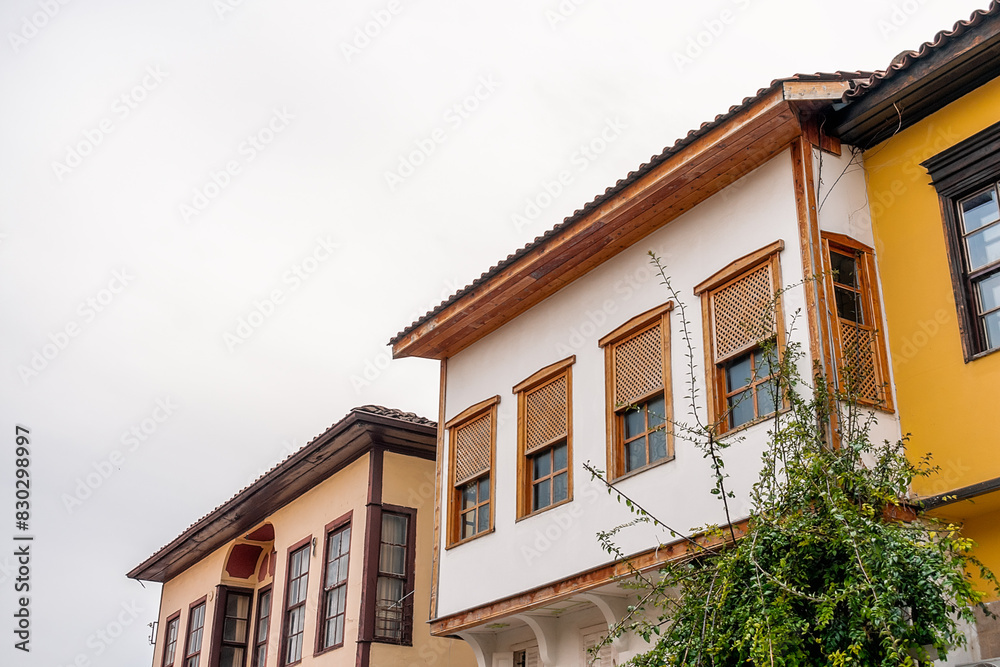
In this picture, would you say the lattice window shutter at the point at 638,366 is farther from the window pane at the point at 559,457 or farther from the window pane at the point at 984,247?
the window pane at the point at 984,247

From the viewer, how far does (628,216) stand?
10781 millimetres

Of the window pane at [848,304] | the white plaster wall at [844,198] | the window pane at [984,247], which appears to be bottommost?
the window pane at [848,304]

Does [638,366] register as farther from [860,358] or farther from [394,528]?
[394,528]

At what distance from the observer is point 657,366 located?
34.1ft

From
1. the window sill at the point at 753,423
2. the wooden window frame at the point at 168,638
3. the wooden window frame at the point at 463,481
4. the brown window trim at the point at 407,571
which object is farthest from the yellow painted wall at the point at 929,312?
the wooden window frame at the point at 168,638

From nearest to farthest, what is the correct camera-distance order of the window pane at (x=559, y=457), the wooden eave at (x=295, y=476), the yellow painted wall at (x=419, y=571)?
the window pane at (x=559, y=457) → the yellow painted wall at (x=419, y=571) → the wooden eave at (x=295, y=476)

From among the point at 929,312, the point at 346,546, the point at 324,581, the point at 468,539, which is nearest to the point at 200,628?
the point at 324,581

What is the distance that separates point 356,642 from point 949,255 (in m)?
8.74

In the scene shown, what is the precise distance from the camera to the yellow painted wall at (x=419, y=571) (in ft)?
47.1

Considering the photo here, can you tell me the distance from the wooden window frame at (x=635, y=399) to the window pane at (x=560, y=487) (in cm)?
74

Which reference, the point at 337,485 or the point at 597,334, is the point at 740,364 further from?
the point at 337,485

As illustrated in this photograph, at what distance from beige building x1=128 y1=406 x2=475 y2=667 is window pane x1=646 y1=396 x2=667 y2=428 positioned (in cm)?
517

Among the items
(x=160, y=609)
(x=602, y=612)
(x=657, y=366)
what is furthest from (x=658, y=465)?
(x=160, y=609)

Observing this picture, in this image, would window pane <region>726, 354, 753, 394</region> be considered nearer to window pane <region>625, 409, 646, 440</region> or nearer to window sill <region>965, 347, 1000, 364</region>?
window pane <region>625, 409, 646, 440</region>
